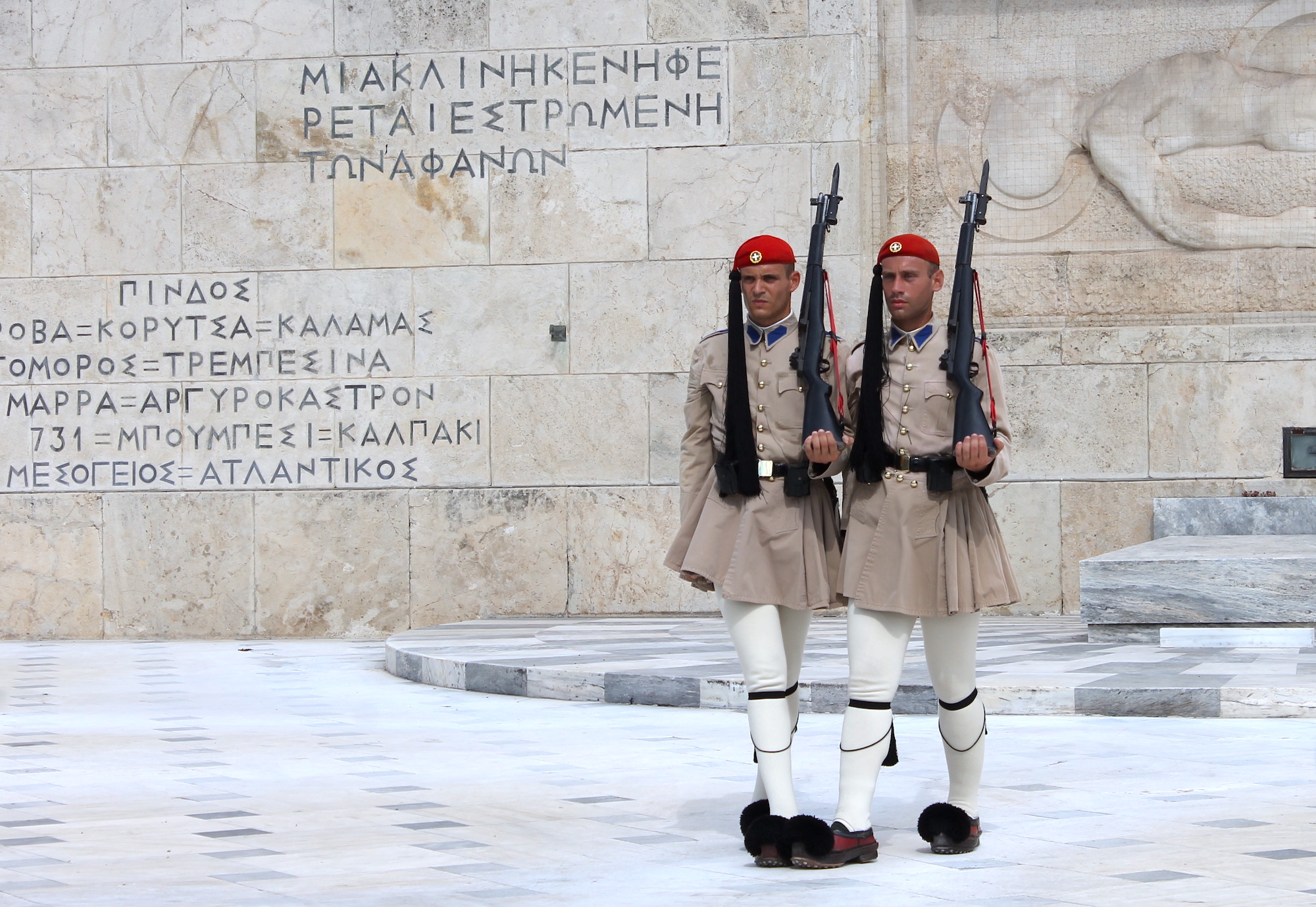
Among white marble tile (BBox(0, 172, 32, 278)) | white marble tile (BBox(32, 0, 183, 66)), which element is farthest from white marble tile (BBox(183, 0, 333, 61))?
white marble tile (BBox(0, 172, 32, 278))

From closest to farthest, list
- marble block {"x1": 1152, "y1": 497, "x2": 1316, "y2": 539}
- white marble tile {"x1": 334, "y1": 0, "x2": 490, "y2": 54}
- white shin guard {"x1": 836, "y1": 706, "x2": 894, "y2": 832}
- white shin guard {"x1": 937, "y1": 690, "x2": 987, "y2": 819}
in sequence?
white shin guard {"x1": 836, "y1": 706, "x2": 894, "y2": 832} < white shin guard {"x1": 937, "y1": 690, "x2": 987, "y2": 819} < marble block {"x1": 1152, "y1": 497, "x2": 1316, "y2": 539} < white marble tile {"x1": 334, "y1": 0, "x2": 490, "y2": 54}

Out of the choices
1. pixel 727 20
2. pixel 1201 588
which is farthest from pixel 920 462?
pixel 727 20

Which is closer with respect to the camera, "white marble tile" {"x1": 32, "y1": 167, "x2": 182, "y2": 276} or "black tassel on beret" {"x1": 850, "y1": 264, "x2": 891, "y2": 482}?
"black tassel on beret" {"x1": 850, "y1": 264, "x2": 891, "y2": 482}

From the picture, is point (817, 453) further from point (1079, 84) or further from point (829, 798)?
point (1079, 84)

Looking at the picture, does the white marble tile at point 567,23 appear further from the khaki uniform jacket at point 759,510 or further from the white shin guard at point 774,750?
the white shin guard at point 774,750

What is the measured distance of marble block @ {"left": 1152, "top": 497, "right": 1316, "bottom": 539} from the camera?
11.2 meters

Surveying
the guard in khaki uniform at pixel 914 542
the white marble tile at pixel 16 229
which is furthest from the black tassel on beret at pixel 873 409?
the white marble tile at pixel 16 229

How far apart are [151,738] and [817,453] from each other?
3.57 m

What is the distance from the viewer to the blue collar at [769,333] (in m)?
4.66

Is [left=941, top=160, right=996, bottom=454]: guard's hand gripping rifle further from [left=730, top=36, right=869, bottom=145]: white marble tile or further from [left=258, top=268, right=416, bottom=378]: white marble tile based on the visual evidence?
[left=258, top=268, right=416, bottom=378]: white marble tile

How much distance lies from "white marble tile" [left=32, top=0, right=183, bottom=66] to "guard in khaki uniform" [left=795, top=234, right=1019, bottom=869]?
28.2 ft

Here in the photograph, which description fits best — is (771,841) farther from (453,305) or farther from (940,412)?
(453,305)

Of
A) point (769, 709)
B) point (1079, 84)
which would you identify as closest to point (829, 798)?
point (769, 709)

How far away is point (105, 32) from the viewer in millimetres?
11883
